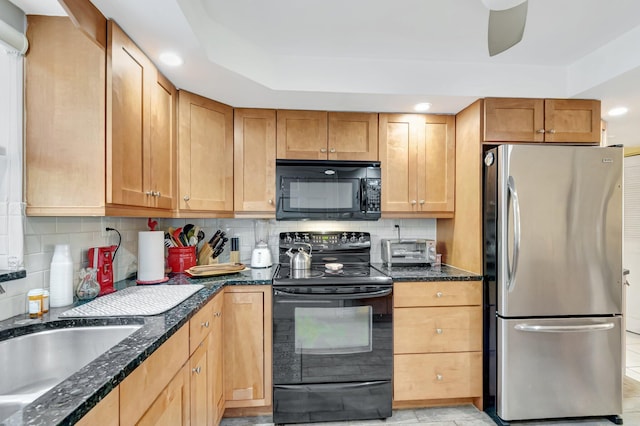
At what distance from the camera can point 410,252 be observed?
2.60 metres

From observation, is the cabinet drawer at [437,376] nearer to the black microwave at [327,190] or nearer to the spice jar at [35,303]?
the black microwave at [327,190]

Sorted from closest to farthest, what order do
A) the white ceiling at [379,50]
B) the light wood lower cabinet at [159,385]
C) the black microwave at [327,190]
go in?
the light wood lower cabinet at [159,385] → the white ceiling at [379,50] → the black microwave at [327,190]

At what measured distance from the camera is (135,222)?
2.26 m

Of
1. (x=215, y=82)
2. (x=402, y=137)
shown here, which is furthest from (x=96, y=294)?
(x=402, y=137)

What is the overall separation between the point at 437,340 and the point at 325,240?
1.09 meters

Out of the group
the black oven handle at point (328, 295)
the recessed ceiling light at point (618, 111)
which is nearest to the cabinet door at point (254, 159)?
the black oven handle at point (328, 295)

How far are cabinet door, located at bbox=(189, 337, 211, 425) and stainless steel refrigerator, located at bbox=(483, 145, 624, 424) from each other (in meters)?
1.77

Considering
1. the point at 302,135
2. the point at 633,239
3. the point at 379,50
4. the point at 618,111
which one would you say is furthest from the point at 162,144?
the point at 633,239

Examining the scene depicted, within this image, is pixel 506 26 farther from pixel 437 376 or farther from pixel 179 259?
pixel 179 259

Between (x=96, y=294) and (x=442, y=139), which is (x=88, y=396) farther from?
(x=442, y=139)

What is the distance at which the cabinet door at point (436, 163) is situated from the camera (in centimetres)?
255

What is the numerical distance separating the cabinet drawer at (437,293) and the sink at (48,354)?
157 cm

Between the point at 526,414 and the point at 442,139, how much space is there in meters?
1.95

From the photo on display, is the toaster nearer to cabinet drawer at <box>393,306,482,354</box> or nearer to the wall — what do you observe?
cabinet drawer at <box>393,306,482,354</box>
